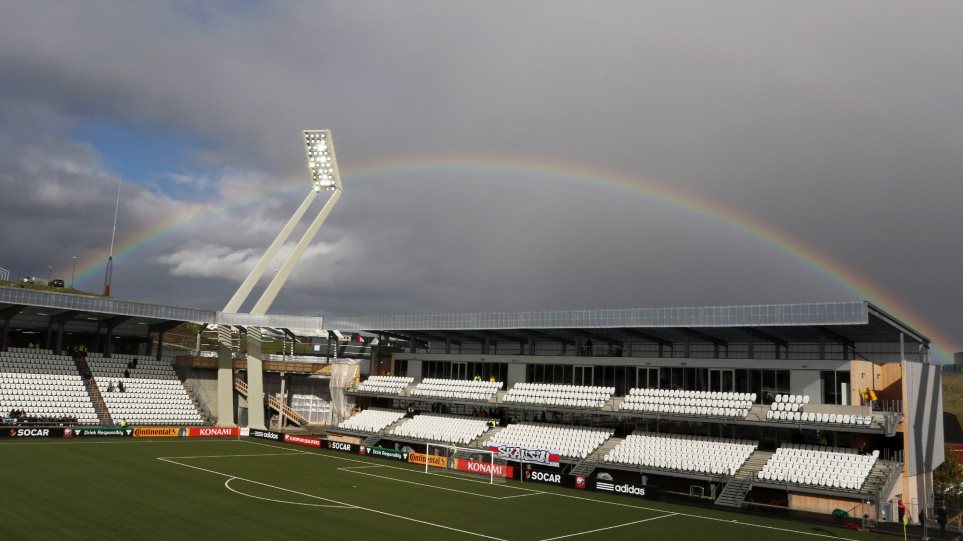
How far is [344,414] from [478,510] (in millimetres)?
41796

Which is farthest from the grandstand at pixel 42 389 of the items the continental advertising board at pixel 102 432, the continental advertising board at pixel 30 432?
the continental advertising board at pixel 102 432

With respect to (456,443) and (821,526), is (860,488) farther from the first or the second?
(456,443)

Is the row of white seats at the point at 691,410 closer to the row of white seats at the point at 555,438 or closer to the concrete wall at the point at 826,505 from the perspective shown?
the row of white seats at the point at 555,438

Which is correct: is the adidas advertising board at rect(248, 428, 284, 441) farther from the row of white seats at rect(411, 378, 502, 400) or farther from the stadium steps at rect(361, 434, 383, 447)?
the row of white seats at rect(411, 378, 502, 400)

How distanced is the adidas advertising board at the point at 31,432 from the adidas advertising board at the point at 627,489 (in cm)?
4611

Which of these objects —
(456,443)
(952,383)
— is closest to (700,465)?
(456,443)

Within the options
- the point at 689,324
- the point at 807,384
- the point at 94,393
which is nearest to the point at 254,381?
the point at 94,393

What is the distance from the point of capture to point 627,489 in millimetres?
45844

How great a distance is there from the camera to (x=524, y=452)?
53281mm

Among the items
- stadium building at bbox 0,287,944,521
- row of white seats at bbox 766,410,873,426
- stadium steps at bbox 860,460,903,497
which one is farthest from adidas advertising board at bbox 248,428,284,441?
stadium steps at bbox 860,460,903,497

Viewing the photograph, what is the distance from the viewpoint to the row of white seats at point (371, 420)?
225 feet

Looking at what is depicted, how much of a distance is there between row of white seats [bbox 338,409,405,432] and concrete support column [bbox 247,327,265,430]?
366 inches

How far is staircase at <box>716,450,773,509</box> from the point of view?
42938mm

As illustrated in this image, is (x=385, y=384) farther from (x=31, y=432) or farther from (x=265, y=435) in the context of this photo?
(x=31, y=432)
